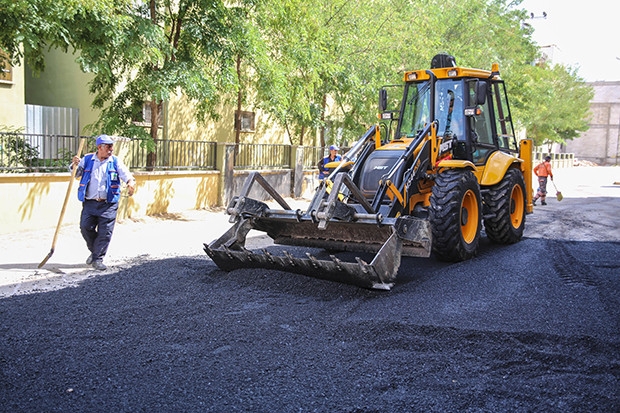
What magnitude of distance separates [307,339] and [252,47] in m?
9.48

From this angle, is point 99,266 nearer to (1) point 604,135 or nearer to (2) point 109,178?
(2) point 109,178

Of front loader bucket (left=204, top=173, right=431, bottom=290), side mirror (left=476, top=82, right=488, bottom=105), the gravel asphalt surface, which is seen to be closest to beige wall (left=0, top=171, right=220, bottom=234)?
the gravel asphalt surface

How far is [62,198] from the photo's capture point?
11.1 metres

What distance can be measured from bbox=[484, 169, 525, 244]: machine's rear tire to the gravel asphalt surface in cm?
98

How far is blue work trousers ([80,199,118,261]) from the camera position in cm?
799

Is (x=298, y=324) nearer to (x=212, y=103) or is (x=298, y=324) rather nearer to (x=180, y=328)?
(x=180, y=328)

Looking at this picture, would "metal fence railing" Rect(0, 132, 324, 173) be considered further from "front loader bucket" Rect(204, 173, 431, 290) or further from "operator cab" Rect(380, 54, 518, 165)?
"operator cab" Rect(380, 54, 518, 165)

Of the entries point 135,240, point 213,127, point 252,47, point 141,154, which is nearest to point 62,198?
point 135,240

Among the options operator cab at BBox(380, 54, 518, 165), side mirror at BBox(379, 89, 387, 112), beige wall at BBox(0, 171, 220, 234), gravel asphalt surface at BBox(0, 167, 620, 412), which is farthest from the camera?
beige wall at BBox(0, 171, 220, 234)

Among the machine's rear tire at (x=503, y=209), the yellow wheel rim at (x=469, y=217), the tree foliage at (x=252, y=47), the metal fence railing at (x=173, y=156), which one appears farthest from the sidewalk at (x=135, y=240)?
the yellow wheel rim at (x=469, y=217)

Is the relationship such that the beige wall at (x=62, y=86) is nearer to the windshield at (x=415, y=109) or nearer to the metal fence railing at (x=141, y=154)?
the metal fence railing at (x=141, y=154)

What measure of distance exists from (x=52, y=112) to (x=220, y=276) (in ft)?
32.4

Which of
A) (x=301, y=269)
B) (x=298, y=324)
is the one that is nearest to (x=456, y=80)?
(x=301, y=269)

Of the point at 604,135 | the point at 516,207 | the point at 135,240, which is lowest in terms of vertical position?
the point at 135,240
